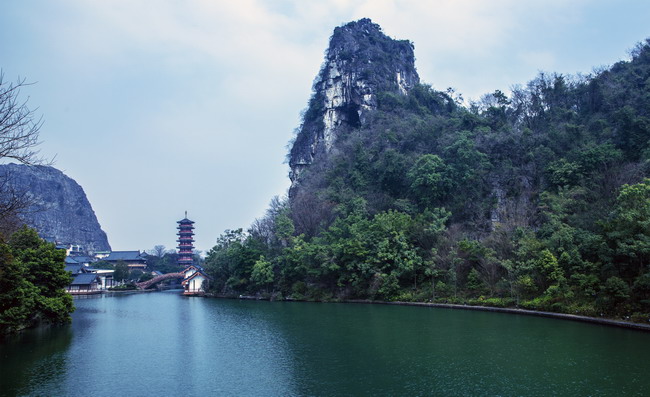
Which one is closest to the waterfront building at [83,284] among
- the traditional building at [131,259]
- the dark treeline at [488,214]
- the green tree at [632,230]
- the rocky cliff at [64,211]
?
the dark treeline at [488,214]

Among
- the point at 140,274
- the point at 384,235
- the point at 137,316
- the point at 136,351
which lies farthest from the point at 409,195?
the point at 140,274

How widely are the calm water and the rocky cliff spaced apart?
248ft

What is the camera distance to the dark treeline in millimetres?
17984

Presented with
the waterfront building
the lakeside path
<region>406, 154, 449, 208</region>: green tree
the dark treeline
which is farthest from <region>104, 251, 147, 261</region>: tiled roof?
the lakeside path

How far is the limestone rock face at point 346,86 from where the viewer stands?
48.3m

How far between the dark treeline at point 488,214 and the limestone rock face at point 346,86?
6129mm

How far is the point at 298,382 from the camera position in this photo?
401 inches

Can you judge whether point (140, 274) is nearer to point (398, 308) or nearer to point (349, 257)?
point (349, 257)

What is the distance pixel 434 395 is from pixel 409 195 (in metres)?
24.4

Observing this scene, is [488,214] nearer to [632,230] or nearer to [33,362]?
[632,230]

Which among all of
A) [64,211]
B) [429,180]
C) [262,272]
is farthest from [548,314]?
[64,211]

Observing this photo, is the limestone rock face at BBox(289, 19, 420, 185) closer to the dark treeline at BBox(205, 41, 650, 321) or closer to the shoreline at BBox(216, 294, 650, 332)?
the dark treeline at BBox(205, 41, 650, 321)

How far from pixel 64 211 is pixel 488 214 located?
84.2 meters

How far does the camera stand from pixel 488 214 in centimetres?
2803
